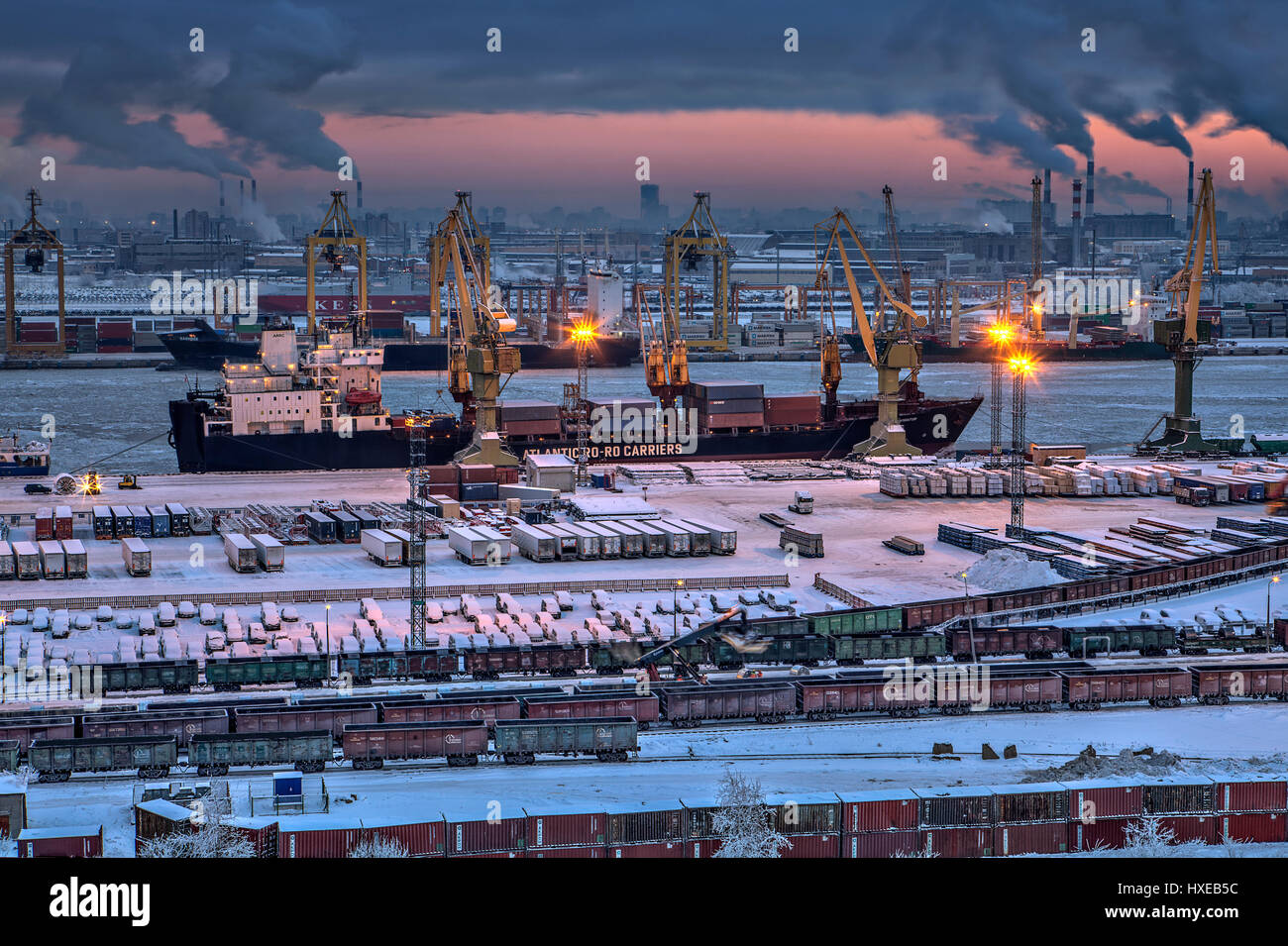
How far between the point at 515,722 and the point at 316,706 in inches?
95.3

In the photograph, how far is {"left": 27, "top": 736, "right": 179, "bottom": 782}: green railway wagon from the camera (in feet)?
51.0

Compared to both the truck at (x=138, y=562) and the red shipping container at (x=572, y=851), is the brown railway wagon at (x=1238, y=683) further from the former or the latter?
the truck at (x=138, y=562)

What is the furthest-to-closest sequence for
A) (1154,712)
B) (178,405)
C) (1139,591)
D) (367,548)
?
(178,405)
(367,548)
(1139,591)
(1154,712)

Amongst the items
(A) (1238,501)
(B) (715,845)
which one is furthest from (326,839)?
(A) (1238,501)

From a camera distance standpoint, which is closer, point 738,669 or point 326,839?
point 326,839

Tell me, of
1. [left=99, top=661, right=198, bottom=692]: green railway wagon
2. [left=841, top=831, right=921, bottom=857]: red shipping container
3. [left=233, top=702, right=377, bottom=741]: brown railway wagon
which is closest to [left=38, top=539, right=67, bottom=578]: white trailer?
[left=99, top=661, right=198, bottom=692]: green railway wagon

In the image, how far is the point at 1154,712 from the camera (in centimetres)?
1847

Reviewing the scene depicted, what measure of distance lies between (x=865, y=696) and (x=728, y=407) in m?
25.5

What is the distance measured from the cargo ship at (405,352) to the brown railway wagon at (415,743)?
53495 millimetres

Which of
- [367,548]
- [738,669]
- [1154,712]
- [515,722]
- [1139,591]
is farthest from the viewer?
[367,548]

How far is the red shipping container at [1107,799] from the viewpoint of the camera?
44.6 ft

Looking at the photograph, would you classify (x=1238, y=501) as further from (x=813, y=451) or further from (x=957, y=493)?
(x=813, y=451)

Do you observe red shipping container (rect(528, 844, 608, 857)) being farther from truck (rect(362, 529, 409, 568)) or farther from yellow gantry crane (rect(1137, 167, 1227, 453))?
yellow gantry crane (rect(1137, 167, 1227, 453))

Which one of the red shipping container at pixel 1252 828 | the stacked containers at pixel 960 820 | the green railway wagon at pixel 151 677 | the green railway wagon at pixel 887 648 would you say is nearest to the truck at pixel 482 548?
the green railway wagon at pixel 887 648
